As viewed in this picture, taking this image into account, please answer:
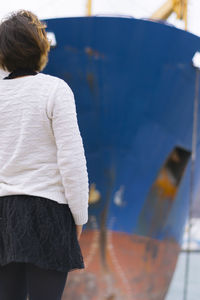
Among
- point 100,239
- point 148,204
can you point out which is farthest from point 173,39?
Result: point 100,239

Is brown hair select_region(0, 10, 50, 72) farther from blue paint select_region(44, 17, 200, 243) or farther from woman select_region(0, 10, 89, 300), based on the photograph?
blue paint select_region(44, 17, 200, 243)

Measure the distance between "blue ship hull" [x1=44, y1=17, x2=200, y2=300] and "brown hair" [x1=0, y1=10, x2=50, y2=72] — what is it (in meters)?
2.52

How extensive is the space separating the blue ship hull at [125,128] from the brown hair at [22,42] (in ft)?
8.26

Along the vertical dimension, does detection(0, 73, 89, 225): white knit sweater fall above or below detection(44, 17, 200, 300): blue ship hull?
above

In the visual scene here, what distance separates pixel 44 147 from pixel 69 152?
0.22 ft

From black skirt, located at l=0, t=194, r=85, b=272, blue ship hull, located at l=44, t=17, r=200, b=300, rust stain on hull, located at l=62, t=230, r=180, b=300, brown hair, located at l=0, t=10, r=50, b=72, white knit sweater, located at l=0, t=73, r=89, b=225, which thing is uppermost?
brown hair, located at l=0, t=10, r=50, b=72

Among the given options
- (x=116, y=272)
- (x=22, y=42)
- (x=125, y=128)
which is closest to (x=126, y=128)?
(x=125, y=128)

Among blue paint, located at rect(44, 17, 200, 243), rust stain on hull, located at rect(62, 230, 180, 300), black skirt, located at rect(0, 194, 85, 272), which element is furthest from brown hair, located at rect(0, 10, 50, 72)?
rust stain on hull, located at rect(62, 230, 180, 300)

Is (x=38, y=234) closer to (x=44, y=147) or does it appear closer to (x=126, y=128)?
(x=44, y=147)

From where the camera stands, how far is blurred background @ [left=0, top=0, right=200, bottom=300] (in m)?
3.80

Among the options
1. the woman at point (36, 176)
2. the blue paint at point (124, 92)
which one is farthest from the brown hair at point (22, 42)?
the blue paint at point (124, 92)

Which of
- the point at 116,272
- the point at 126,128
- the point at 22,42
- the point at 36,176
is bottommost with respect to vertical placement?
the point at 116,272

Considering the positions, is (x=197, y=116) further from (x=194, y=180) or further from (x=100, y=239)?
(x=100, y=239)

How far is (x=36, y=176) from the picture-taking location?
122 centimetres
